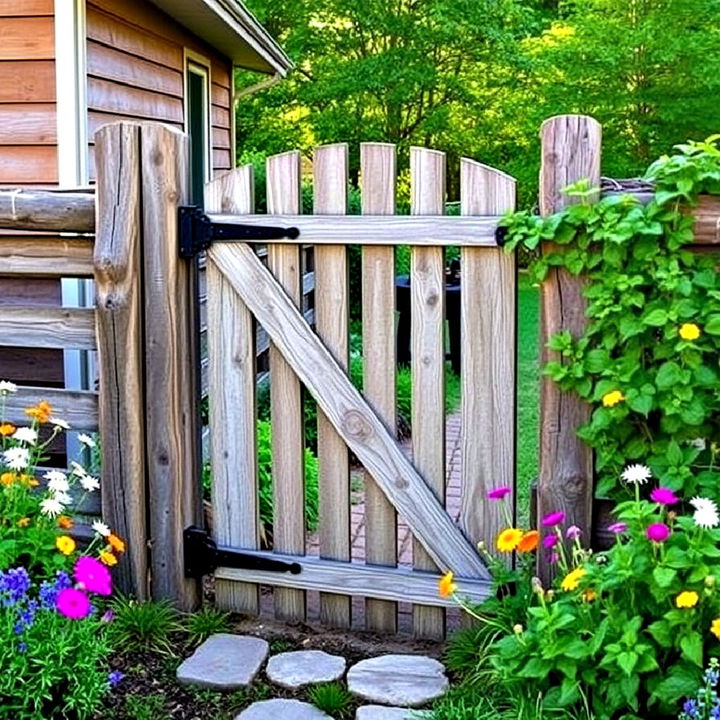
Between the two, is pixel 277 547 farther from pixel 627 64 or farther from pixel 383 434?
pixel 627 64

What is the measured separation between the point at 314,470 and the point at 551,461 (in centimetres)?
211

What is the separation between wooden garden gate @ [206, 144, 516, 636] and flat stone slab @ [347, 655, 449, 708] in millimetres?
263

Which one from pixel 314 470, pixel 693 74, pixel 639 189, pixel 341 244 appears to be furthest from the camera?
pixel 693 74

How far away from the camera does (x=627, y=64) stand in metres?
14.0

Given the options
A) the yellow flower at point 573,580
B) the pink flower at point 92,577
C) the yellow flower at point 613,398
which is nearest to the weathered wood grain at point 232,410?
the pink flower at point 92,577

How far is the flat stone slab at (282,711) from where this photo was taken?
2.69 metres

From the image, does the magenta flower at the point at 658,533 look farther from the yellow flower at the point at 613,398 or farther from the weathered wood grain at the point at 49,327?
the weathered wood grain at the point at 49,327

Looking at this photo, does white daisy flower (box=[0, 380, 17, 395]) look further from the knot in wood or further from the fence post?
→ the fence post

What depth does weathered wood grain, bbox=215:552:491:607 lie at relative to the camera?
10.4 feet

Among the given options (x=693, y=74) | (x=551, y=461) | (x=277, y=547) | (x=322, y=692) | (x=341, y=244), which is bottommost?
(x=322, y=692)

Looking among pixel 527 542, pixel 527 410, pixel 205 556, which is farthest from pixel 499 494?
pixel 527 410

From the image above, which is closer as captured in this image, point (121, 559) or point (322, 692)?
point (322, 692)

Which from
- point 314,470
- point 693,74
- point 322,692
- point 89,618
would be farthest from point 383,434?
point 693,74

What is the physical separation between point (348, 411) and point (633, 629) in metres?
1.21
